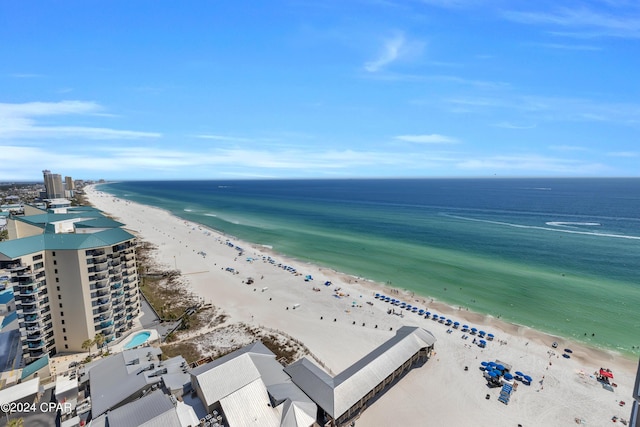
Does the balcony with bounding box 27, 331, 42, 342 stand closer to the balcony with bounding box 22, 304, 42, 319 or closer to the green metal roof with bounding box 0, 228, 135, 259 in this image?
the balcony with bounding box 22, 304, 42, 319

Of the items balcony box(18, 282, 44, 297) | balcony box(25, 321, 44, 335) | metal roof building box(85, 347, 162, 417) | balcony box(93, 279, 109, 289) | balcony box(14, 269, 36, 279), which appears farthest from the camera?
balcony box(93, 279, 109, 289)

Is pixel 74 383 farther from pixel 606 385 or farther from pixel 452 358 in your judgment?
pixel 606 385

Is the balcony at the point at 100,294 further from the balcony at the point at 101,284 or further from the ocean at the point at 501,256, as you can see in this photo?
the ocean at the point at 501,256

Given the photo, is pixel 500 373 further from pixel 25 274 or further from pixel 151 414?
pixel 25 274

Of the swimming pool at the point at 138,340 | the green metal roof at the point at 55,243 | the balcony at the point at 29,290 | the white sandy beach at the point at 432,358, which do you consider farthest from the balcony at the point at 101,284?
the white sandy beach at the point at 432,358

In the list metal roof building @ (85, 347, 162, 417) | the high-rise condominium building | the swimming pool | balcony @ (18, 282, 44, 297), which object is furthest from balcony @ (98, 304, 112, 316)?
the high-rise condominium building

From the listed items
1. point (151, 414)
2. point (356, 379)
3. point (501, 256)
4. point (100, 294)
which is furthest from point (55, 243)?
point (501, 256)
